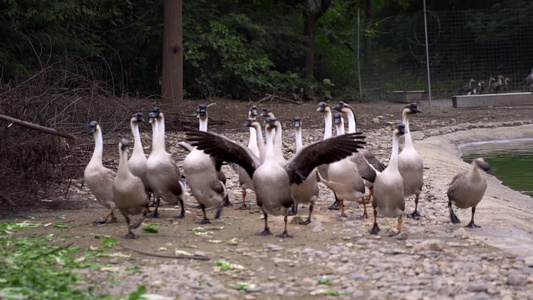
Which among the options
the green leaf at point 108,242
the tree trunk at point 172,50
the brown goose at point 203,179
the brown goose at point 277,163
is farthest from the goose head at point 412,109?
the tree trunk at point 172,50

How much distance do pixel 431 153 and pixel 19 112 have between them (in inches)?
346

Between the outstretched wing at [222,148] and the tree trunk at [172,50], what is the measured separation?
1100 cm

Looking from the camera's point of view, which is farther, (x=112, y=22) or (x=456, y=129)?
(x=112, y=22)

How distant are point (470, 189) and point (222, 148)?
3.00 metres

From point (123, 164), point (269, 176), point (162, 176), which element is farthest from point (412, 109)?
point (123, 164)

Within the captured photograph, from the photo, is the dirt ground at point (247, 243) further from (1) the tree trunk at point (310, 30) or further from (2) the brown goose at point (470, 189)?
(1) the tree trunk at point (310, 30)

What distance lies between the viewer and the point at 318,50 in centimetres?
3044

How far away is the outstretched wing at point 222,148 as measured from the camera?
30.5 ft

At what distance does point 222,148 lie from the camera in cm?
941

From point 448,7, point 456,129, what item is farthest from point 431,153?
point 448,7

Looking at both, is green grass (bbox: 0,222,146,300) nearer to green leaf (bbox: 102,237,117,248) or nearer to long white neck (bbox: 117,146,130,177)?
green leaf (bbox: 102,237,117,248)

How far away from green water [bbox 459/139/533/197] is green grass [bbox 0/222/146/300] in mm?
8941

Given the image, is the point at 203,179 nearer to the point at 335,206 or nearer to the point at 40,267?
the point at 335,206

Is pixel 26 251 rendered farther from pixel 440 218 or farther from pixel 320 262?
pixel 440 218
